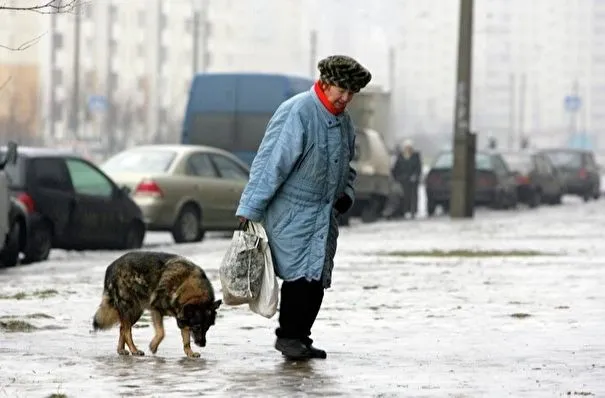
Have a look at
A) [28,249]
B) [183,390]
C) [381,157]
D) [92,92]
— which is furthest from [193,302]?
[92,92]

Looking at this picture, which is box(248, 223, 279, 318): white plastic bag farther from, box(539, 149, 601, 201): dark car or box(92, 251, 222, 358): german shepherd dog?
box(539, 149, 601, 201): dark car

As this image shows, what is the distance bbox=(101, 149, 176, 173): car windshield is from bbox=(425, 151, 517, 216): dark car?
15.4 m

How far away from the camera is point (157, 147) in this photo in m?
27.5

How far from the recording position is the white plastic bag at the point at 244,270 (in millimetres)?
10203

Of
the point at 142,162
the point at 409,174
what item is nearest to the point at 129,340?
the point at 142,162

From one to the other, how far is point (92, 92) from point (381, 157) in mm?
92024

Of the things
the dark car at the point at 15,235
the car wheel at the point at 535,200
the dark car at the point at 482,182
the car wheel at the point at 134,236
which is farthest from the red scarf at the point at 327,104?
the car wheel at the point at 535,200

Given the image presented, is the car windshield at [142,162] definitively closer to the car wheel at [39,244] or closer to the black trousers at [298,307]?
the car wheel at [39,244]

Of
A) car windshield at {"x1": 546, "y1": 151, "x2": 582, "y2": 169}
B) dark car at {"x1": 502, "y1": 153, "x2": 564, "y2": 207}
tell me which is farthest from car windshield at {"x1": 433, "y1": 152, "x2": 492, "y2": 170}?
car windshield at {"x1": 546, "y1": 151, "x2": 582, "y2": 169}

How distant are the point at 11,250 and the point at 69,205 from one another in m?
2.26

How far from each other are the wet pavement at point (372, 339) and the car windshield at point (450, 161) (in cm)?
2170

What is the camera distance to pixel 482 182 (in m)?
43.9

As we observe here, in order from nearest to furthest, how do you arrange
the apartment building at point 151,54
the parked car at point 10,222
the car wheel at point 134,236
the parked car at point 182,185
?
the parked car at point 10,222 → the car wheel at point 134,236 → the parked car at point 182,185 → the apartment building at point 151,54

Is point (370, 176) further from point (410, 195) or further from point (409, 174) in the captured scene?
point (409, 174)
